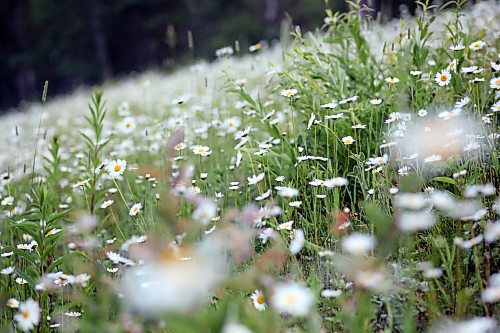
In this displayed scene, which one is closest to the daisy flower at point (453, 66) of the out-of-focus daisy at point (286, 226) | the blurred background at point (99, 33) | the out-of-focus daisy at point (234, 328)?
the out-of-focus daisy at point (286, 226)

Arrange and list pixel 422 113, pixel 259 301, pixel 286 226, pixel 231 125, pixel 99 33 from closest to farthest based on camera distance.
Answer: pixel 259 301 → pixel 286 226 → pixel 422 113 → pixel 231 125 → pixel 99 33

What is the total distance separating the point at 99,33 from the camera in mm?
19047

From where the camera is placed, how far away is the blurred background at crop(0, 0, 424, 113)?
18000 mm

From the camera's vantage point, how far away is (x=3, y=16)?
66.4ft

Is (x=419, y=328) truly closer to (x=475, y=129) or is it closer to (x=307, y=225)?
(x=307, y=225)

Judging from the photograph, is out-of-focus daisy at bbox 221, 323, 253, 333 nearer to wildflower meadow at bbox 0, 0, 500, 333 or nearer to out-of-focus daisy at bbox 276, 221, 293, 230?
wildflower meadow at bbox 0, 0, 500, 333

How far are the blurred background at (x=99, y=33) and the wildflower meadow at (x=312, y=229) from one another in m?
15.5

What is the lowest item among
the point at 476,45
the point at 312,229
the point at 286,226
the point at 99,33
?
the point at 99,33

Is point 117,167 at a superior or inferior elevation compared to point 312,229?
superior

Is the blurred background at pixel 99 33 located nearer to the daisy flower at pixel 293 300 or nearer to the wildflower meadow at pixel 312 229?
the wildflower meadow at pixel 312 229

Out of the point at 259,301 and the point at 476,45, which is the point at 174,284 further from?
the point at 476,45

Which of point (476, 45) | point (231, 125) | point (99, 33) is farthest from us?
point (99, 33)

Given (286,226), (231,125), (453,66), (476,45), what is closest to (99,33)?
(231,125)

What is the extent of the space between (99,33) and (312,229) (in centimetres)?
1879
